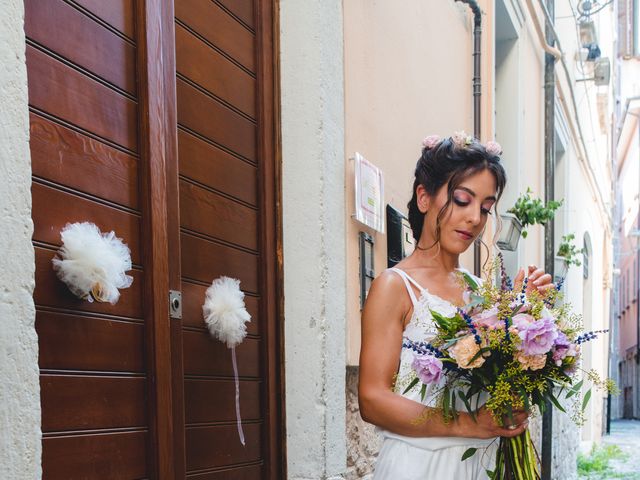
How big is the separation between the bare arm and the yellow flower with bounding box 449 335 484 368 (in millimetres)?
214

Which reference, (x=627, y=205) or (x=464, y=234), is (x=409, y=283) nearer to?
(x=464, y=234)

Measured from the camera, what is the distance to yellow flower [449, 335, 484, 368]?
217 cm

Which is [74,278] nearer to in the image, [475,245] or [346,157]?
[346,157]

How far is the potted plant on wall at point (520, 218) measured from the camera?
6.56 metres

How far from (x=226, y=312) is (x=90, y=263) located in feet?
2.68

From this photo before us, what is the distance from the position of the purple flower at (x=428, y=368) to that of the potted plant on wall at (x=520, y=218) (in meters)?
4.38

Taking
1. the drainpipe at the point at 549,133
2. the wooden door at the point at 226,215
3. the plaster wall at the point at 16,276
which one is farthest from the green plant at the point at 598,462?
the plaster wall at the point at 16,276

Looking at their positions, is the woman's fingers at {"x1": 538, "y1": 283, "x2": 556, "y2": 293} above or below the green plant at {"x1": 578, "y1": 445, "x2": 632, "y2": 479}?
above

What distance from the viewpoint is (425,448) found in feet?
8.09

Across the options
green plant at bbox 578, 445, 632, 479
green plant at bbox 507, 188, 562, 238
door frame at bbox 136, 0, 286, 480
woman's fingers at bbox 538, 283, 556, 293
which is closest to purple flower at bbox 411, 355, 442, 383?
woman's fingers at bbox 538, 283, 556, 293

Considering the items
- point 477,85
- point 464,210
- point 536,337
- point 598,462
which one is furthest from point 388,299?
point 598,462

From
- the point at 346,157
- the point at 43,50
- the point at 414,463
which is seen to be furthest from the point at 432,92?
the point at 43,50

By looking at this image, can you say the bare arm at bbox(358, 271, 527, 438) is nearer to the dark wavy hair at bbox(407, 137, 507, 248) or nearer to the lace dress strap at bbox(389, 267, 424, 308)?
the lace dress strap at bbox(389, 267, 424, 308)

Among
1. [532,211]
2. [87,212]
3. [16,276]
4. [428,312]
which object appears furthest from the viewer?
[532,211]
